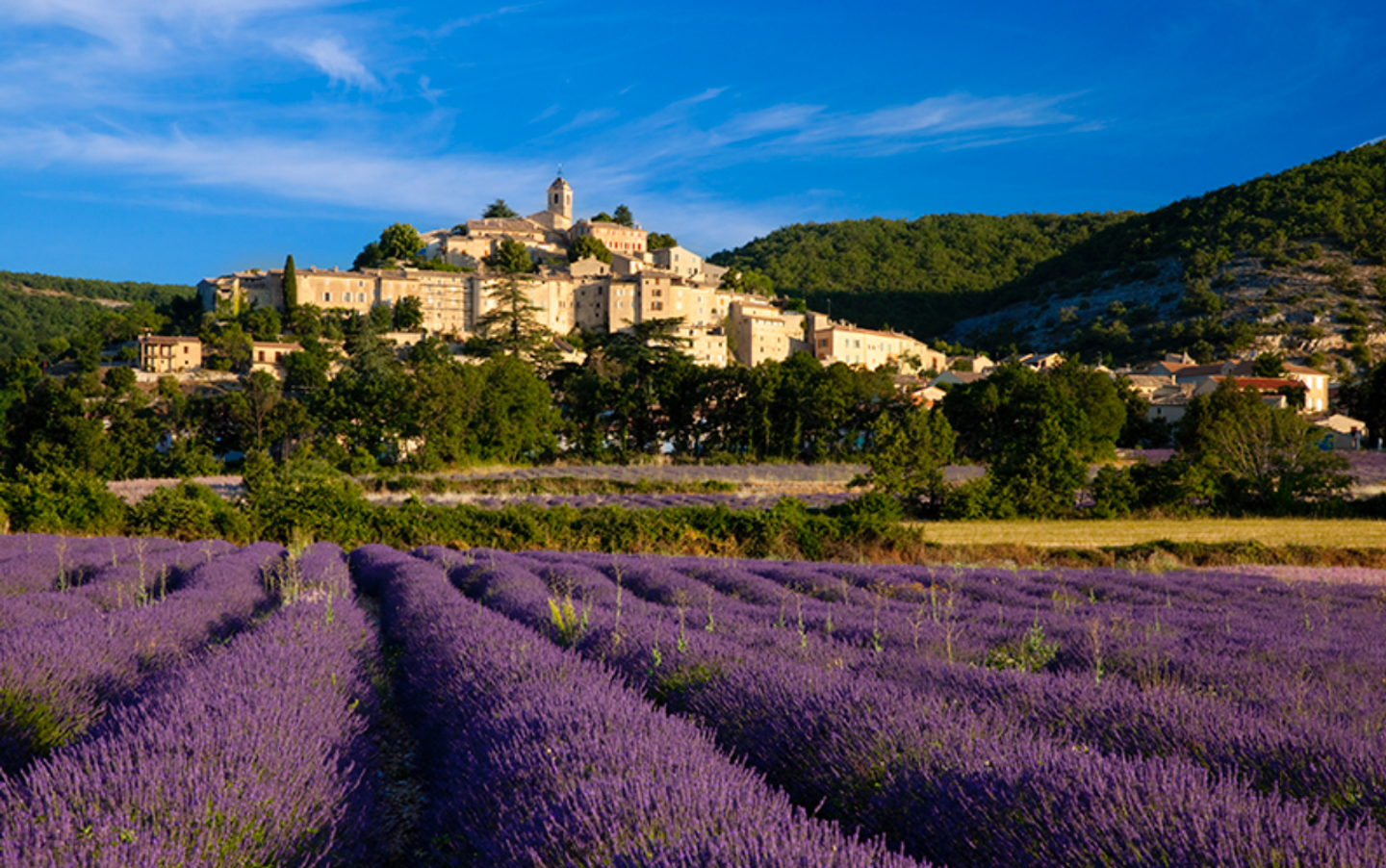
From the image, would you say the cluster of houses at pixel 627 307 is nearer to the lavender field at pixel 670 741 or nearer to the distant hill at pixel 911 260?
the distant hill at pixel 911 260

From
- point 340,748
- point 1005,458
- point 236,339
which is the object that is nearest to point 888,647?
point 340,748

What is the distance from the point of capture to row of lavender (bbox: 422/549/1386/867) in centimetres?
227

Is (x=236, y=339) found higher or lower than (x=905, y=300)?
lower

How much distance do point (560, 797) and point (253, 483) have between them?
22.5m

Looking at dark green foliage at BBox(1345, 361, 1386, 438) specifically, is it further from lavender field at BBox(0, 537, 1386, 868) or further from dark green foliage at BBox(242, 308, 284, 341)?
dark green foliage at BBox(242, 308, 284, 341)

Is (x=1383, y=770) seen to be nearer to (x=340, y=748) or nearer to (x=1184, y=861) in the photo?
(x=1184, y=861)

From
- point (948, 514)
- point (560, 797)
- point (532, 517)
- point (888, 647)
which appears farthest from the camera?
point (948, 514)

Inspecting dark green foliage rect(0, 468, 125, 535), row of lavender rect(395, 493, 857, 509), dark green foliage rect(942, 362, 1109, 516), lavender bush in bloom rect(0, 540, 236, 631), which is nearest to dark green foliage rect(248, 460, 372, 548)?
dark green foliage rect(0, 468, 125, 535)

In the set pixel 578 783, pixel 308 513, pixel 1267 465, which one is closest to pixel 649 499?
pixel 308 513

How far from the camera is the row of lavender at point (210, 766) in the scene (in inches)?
88.0

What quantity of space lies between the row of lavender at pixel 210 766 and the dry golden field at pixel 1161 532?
19.0m

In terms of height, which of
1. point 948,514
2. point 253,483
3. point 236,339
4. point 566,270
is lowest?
point 948,514

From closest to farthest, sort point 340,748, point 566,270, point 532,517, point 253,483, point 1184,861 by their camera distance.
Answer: point 1184,861 → point 340,748 → point 532,517 → point 253,483 → point 566,270

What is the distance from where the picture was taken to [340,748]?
11.5 feet
